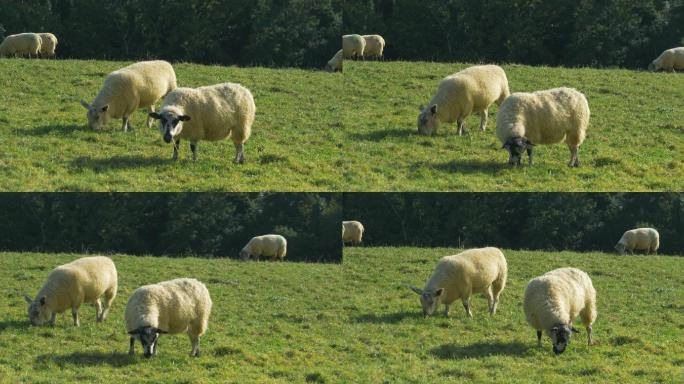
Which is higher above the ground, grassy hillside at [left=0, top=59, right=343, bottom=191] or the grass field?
grassy hillside at [left=0, top=59, right=343, bottom=191]

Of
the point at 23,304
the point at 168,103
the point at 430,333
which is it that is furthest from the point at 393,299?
the point at 23,304

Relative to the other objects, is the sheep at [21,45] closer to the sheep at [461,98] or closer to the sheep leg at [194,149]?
the sheep leg at [194,149]

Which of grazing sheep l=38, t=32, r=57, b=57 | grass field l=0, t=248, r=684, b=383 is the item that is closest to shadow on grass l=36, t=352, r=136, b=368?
grass field l=0, t=248, r=684, b=383

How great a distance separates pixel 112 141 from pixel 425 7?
32.7 m

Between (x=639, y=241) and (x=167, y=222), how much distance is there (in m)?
18.8

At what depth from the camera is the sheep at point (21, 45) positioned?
40438mm

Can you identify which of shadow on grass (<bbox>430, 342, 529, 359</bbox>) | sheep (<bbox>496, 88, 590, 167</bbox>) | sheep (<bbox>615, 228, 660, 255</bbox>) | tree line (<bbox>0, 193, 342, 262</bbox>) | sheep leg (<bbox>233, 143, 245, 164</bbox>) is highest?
sheep (<bbox>496, 88, 590, 167</bbox>)

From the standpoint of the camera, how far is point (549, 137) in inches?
938

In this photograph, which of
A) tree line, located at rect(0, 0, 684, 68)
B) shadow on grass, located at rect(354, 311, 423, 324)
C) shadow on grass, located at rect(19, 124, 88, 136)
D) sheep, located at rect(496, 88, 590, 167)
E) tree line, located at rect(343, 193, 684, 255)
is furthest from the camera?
tree line, located at rect(0, 0, 684, 68)

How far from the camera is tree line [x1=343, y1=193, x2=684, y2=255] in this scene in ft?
140

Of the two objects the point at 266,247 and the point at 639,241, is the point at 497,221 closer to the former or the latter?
the point at 639,241

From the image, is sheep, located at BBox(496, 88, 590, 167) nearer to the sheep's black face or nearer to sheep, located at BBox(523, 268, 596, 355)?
the sheep's black face

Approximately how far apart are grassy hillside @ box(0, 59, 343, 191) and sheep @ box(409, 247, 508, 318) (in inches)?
127

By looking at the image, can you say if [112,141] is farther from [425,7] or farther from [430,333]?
[425,7]
